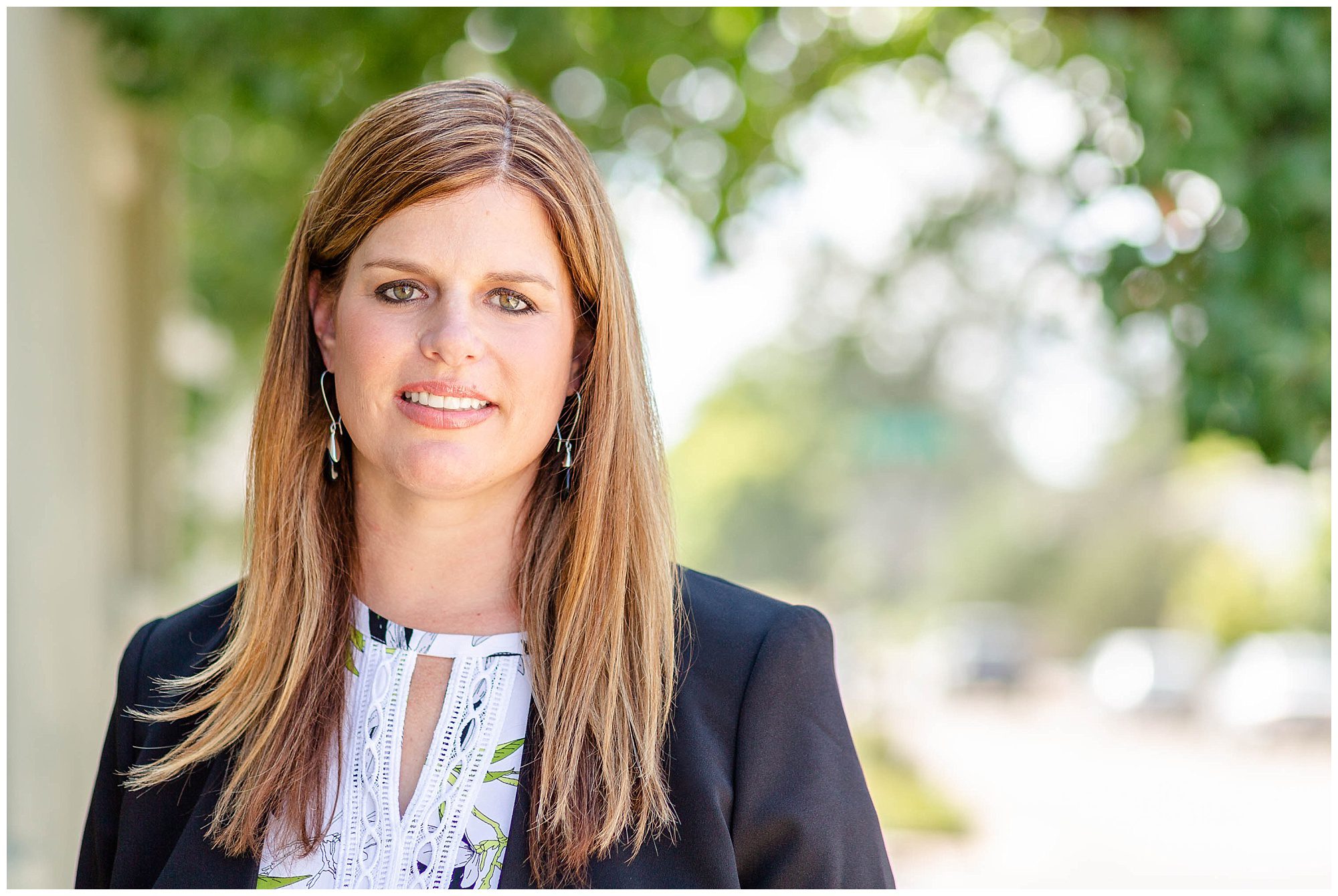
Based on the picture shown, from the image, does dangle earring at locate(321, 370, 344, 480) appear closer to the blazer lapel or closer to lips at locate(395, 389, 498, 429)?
lips at locate(395, 389, 498, 429)

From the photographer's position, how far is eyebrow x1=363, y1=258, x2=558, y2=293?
1.81 meters

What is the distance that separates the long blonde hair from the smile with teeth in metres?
0.22

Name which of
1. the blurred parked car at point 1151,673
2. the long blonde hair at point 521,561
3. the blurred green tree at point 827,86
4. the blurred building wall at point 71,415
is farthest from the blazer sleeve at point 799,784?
the blurred parked car at point 1151,673

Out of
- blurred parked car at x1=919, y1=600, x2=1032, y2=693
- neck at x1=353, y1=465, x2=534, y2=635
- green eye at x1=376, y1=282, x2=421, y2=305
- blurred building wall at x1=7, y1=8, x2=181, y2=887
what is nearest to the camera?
green eye at x1=376, y1=282, x2=421, y2=305

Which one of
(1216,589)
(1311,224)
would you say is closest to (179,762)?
(1311,224)

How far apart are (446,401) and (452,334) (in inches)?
4.1

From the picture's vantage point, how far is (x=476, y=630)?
6.43 ft

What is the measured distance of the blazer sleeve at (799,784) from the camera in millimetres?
1727

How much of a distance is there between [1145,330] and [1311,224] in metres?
0.52

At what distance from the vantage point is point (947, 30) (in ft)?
19.0

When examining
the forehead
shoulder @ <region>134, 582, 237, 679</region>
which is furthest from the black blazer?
the forehead

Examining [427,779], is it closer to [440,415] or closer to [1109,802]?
[440,415]

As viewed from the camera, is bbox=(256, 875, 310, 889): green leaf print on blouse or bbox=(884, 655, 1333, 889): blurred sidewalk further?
bbox=(884, 655, 1333, 889): blurred sidewalk

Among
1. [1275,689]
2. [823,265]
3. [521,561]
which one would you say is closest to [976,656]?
[1275,689]
